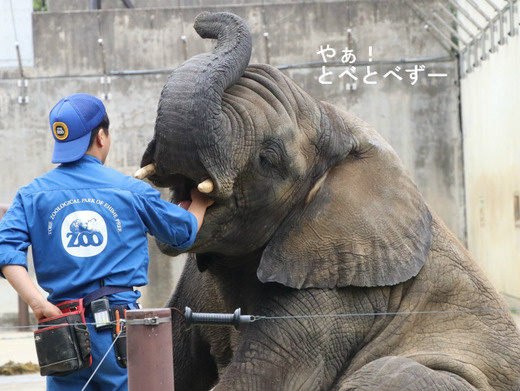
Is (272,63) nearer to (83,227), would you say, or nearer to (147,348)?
(83,227)

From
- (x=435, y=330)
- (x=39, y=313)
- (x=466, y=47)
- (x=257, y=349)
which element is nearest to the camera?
(x=39, y=313)

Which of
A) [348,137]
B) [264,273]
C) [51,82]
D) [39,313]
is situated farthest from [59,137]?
[51,82]

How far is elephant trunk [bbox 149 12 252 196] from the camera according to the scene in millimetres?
3793

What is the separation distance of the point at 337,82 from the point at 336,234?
10.0 m

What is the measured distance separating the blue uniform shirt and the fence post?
13.2 inches

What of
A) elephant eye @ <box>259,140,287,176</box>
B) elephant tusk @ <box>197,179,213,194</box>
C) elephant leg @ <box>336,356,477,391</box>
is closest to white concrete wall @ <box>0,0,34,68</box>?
elephant eye @ <box>259,140,287,176</box>

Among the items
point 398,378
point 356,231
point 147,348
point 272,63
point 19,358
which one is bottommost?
point 19,358

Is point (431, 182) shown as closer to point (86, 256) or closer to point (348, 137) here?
point (348, 137)

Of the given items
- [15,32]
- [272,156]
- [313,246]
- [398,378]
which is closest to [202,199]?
[272,156]

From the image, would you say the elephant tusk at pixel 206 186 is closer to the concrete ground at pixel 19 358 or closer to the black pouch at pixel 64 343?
the black pouch at pixel 64 343

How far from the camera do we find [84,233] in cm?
342

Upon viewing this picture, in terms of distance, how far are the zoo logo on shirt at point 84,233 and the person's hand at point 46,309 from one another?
20cm

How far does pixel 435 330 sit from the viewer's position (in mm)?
4453

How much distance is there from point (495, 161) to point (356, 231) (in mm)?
8652
